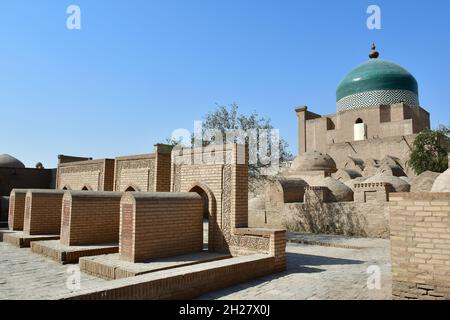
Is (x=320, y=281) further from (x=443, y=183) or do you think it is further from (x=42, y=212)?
(x=42, y=212)

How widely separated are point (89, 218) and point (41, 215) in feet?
9.23

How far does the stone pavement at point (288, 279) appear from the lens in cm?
514

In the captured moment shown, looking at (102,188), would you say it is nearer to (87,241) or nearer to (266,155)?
(87,241)

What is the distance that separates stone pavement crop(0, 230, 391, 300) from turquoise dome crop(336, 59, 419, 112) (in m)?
30.4

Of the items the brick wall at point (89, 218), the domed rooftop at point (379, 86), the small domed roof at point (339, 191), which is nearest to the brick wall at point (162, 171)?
the brick wall at point (89, 218)

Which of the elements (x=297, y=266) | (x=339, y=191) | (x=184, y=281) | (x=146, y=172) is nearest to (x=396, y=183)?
(x=339, y=191)

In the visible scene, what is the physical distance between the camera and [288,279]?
19.8 feet

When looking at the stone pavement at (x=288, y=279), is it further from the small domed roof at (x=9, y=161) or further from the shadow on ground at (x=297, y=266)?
the small domed roof at (x=9, y=161)

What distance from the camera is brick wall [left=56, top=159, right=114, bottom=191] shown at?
13.6 metres

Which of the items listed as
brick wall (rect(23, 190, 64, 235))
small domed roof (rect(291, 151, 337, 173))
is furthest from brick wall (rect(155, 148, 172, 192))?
small domed roof (rect(291, 151, 337, 173))

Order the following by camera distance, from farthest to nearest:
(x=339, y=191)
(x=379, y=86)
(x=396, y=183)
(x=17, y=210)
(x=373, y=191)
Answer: (x=379, y=86), (x=339, y=191), (x=396, y=183), (x=373, y=191), (x=17, y=210)
